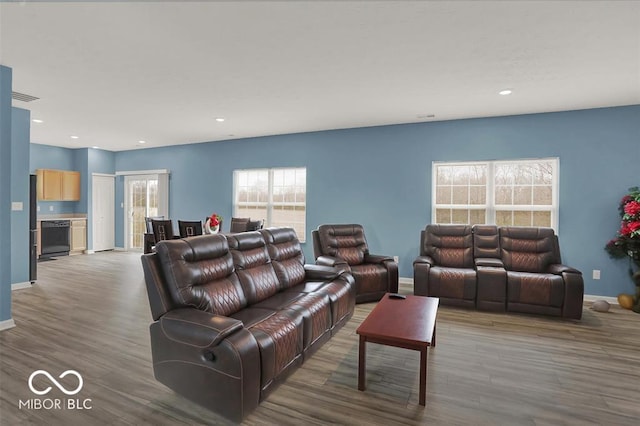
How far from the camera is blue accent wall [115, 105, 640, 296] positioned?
14.8 ft

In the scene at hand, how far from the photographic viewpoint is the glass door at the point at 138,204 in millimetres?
8359

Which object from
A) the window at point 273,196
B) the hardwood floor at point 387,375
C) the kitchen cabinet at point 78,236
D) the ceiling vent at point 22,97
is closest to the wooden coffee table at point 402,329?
the hardwood floor at point 387,375

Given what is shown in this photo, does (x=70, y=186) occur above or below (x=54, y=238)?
above

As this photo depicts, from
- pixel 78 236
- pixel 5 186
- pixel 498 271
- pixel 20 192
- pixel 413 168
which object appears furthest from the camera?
pixel 78 236

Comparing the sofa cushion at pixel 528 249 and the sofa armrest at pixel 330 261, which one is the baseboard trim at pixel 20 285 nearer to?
the sofa armrest at pixel 330 261

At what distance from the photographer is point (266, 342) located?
2049 millimetres

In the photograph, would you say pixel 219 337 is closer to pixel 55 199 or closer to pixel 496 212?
pixel 496 212

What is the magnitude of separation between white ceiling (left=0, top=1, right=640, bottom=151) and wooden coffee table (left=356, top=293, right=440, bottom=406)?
90.3 inches

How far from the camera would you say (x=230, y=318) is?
2174 mm

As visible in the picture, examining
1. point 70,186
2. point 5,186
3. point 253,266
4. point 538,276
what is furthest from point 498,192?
point 70,186

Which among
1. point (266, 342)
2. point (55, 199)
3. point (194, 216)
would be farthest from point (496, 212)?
point (55, 199)

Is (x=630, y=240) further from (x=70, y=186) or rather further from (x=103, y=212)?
(x=70, y=186)

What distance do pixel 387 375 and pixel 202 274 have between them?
1638mm

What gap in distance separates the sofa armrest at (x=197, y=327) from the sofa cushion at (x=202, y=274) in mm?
168
